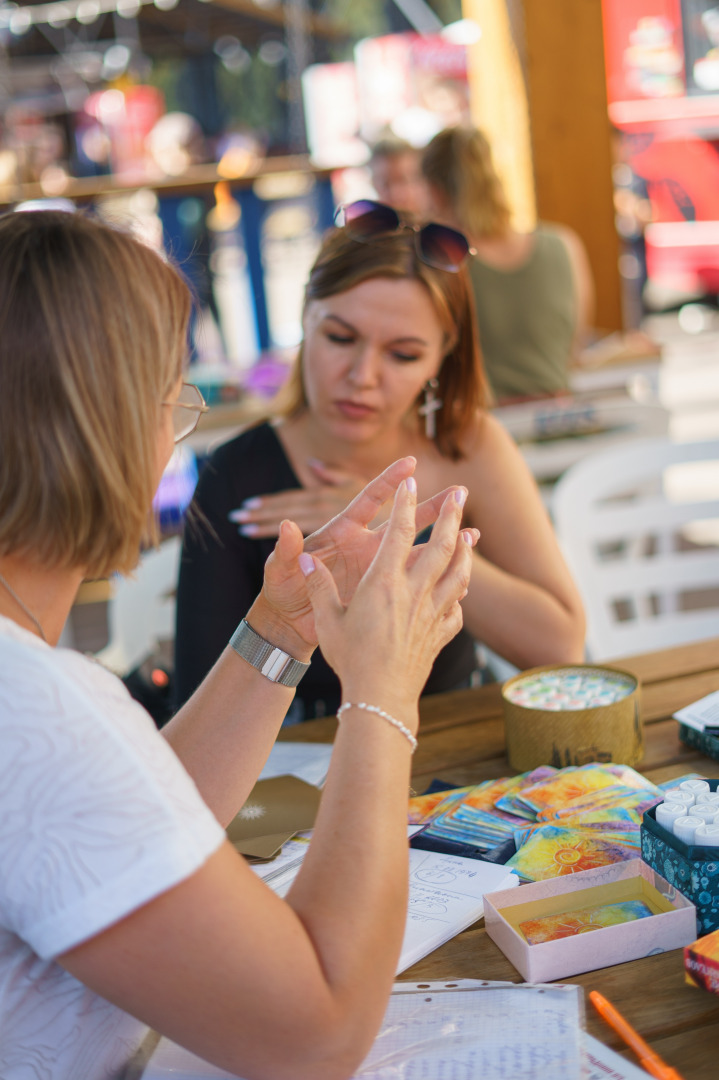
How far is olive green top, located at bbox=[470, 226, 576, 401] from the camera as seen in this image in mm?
3422

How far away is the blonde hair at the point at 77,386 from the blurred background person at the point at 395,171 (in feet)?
11.4

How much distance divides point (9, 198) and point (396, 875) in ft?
16.1

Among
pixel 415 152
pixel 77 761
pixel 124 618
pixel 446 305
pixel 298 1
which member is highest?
pixel 298 1

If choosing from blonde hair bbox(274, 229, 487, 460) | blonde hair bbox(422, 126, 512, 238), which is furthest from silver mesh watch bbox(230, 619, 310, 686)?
blonde hair bbox(422, 126, 512, 238)

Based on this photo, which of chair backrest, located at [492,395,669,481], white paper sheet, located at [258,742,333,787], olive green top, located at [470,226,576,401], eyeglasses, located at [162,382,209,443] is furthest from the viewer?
olive green top, located at [470,226,576,401]

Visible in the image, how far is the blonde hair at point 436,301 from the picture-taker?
5.61ft

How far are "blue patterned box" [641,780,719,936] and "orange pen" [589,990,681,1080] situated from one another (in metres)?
0.12

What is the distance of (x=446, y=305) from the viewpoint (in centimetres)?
177

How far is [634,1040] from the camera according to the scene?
0.77 m

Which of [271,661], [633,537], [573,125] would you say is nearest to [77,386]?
[271,661]

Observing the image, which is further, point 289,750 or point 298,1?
point 298,1

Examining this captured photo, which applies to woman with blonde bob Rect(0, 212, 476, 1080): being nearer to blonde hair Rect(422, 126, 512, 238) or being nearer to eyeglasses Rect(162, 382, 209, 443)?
eyeglasses Rect(162, 382, 209, 443)

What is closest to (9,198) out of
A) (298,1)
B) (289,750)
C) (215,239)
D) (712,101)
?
(215,239)

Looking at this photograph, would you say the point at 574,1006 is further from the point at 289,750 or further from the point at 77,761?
the point at 289,750
